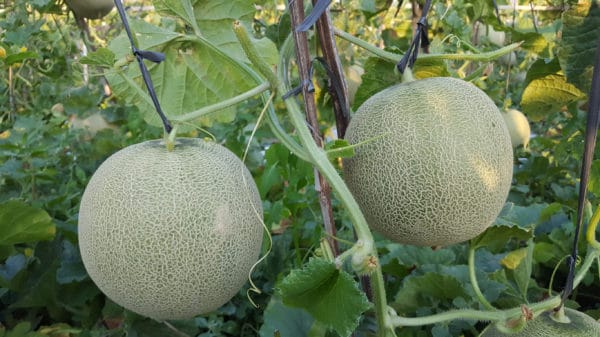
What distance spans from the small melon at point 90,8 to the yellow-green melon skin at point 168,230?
1.70m

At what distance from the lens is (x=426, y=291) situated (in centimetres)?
141

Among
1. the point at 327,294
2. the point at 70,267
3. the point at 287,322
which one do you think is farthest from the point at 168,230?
the point at 70,267

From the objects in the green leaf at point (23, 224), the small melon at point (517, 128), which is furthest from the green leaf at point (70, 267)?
the small melon at point (517, 128)

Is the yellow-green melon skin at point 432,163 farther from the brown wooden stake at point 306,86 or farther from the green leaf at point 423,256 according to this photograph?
the green leaf at point 423,256

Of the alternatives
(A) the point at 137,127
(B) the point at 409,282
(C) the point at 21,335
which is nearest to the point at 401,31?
(A) the point at 137,127

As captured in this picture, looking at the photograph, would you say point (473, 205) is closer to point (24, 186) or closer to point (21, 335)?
point (21, 335)

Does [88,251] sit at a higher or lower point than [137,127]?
higher

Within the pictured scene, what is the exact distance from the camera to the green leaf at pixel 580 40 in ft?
3.68

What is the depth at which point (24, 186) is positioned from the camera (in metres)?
1.92

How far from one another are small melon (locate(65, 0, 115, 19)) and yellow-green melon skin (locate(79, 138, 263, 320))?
1705 mm

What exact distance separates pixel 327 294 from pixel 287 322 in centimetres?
38

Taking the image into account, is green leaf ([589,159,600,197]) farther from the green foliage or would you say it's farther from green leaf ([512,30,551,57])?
green leaf ([512,30,551,57])

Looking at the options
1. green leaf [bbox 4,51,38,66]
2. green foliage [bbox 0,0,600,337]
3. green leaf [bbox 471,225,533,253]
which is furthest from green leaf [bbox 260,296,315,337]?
green leaf [bbox 4,51,38,66]

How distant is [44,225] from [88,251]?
539 mm
